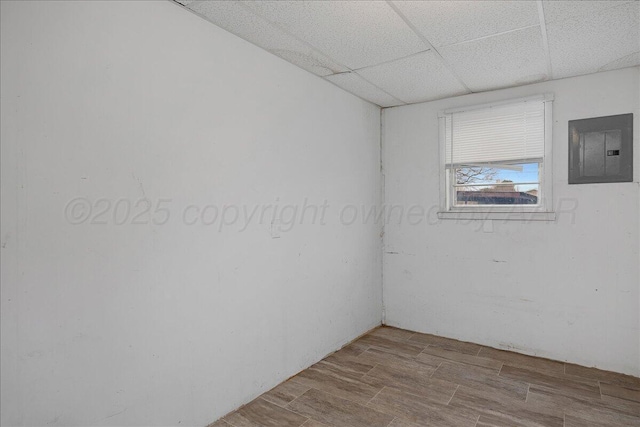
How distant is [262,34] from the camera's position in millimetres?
2613

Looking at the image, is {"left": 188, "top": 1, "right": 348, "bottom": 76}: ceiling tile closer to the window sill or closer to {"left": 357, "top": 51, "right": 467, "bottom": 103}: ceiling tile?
{"left": 357, "top": 51, "right": 467, "bottom": 103}: ceiling tile

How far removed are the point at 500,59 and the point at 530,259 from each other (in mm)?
1986

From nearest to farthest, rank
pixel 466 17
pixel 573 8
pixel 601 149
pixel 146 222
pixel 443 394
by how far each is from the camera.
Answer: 1. pixel 146 222
2. pixel 573 8
3. pixel 466 17
4. pixel 443 394
5. pixel 601 149

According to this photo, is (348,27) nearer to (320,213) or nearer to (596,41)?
(320,213)


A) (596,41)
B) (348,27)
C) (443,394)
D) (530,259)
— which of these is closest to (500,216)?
Answer: (530,259)

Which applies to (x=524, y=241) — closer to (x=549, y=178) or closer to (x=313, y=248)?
(x=549, y=178)

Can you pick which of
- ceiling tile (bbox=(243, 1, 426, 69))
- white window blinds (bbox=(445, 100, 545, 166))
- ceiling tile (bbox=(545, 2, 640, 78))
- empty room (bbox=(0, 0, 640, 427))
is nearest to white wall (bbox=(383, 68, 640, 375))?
empty room (bbox=(0, 0, 640, 427))

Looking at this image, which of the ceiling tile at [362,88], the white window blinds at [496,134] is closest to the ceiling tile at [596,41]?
the white window blinds at [496,134]

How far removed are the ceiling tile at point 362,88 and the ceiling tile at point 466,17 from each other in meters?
0.99

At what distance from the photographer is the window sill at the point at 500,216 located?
3.58 meters

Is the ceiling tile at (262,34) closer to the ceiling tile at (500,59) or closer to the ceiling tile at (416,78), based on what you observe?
the ceiling tile at (416,78)

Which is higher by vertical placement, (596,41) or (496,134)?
(596,41)

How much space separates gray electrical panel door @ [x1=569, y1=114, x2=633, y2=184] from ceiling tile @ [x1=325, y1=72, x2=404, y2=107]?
72.5 inches

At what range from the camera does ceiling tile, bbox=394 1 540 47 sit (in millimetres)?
2207
